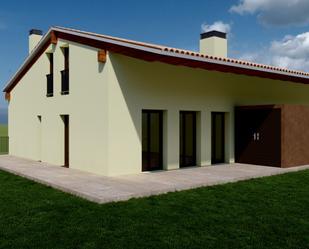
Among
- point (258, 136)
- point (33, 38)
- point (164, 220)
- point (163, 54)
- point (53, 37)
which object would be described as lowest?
point (164, 220)

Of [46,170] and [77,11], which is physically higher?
[77,11]

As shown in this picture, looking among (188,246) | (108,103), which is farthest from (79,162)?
(188,246)

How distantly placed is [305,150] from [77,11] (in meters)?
11.9

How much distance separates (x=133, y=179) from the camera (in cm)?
1014

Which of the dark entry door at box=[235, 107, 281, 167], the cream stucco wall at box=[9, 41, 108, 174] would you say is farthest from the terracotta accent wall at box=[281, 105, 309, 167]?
the cream stucco wall at box=[9, 41, 108, 174]

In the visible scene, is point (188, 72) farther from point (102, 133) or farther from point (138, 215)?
point (138, 215)

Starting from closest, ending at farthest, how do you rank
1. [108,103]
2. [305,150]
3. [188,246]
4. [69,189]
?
1. [188,246]
2. [69,189]
3. [108,103]
4. [305,150]

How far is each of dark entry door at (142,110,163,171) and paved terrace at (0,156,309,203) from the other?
2.41 ft

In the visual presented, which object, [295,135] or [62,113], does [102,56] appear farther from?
[295,135]

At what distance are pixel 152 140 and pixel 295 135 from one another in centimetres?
537

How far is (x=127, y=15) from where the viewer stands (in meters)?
17.5

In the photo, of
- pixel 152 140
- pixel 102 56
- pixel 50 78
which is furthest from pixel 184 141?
pixel 50 78

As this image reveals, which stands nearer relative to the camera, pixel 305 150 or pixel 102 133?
pixel 102 133

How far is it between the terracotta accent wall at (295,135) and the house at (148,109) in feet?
Answer: 0.12
